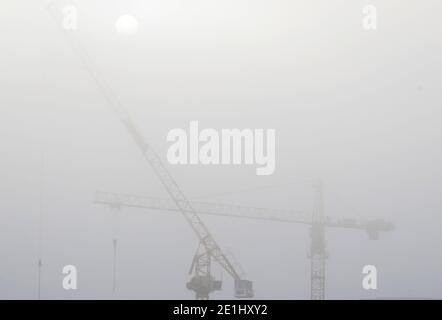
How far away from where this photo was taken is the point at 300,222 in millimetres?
50906

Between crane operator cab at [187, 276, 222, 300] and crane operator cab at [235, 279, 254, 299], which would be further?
crane operator cab at [187, 276, 222, 300]

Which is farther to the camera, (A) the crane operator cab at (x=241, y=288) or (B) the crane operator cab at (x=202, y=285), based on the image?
(B) the crane operator cab at (x=202, y=285)

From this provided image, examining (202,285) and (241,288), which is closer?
(241,288)
